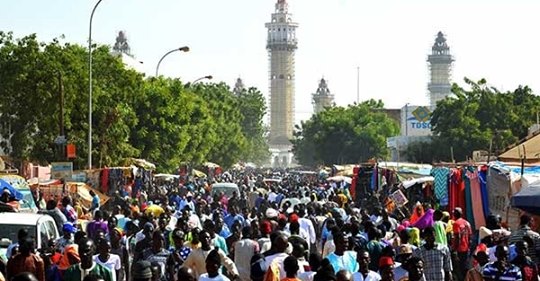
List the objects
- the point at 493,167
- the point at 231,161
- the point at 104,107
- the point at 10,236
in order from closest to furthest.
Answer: the point at 10,236 < the point at 493,167 < the point at 104,107 < the point at 231,161

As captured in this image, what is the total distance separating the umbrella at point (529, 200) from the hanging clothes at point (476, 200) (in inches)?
273

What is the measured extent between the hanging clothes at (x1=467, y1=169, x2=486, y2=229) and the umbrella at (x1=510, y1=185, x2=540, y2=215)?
6.93 meters

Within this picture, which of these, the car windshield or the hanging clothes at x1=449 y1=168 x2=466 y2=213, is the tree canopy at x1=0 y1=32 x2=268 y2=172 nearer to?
the hanging clothes at x1=449 y1=168 x2=466 y2=213

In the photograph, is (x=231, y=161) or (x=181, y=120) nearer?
(x=181, y=120)

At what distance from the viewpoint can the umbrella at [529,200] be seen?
1522cm

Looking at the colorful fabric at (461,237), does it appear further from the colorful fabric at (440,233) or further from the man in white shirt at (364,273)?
the man in white shirt at (364,273)

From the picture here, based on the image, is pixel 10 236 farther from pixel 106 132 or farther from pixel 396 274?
pixel 106 132

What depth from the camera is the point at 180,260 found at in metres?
14.1

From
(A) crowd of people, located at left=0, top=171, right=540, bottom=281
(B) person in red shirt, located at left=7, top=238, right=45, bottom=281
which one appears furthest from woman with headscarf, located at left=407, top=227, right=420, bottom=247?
(B) person in red shirt, located at left=7, top=238, right=45, bottom=281

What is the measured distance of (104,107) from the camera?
46.5 meters

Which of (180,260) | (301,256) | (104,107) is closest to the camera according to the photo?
(301,256)

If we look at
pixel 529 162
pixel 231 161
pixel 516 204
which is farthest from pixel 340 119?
pixel 516 204

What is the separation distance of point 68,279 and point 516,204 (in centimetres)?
643

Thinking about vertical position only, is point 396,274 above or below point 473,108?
below
